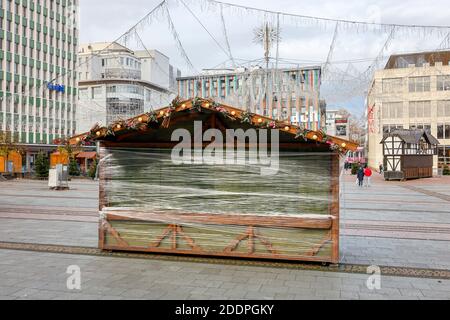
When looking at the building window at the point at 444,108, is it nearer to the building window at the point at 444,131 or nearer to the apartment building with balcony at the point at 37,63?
the building window at the point at 444,131

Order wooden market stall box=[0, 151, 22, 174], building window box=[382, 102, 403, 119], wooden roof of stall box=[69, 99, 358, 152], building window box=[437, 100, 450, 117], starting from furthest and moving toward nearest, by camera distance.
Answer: building window box=[382, 102, 403, 119] → building window box=[437, 100, 450, 117] → wooden market stall box=[0, 151, 22, 174] → wooden roof of stall box=[69, 99, 358, 152]

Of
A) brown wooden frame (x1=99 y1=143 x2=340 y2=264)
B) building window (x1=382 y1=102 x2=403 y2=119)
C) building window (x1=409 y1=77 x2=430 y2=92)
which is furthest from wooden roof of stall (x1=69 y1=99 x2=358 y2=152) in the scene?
building window (x1=382 y1=102 x2=403 y2=119)

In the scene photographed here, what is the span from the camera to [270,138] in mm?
7879

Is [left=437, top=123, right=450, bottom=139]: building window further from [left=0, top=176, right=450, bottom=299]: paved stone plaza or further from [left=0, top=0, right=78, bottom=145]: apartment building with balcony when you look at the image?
[left=0, top=176, right=450, bottom=299]: paved stone plaza

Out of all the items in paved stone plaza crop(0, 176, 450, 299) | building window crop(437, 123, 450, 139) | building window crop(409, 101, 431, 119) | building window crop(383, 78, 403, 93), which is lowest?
paved stone plaza crop(0, 176, 450, 299)

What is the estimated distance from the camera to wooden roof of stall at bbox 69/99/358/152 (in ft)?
23.9

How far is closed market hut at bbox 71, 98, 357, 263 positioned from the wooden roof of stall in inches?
0.7

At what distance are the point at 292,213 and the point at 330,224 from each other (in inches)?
26.9

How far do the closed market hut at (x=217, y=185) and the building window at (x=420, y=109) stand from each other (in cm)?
5942

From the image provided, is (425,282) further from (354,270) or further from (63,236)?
(63,236)

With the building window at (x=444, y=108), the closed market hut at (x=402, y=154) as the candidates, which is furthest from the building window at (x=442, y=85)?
the closed market hut at (x=402, y=154)

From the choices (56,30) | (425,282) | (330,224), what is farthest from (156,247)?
(56,30)

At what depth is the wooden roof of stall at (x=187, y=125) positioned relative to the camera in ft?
23.9

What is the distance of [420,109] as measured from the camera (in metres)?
61.1
